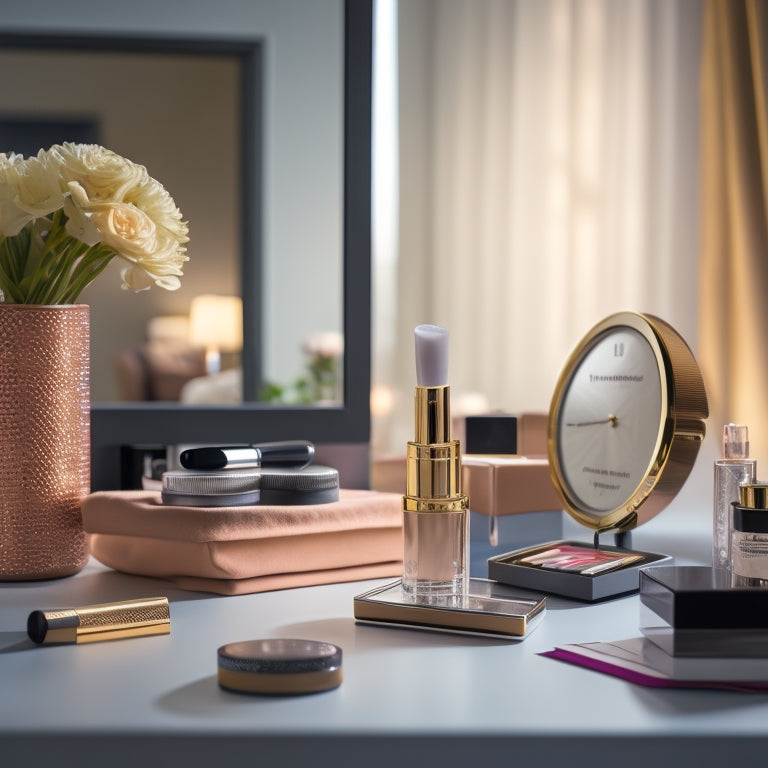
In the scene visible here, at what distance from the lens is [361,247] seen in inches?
44.1

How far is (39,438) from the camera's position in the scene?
0.84 meters

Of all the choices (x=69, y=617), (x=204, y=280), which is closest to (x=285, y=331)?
(x=204, y=280)

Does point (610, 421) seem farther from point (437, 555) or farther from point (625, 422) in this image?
point (437, 555)

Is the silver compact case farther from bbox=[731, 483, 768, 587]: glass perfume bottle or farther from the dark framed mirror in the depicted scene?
bbox=[731, 483, 768, 587]: glass perfume bottle

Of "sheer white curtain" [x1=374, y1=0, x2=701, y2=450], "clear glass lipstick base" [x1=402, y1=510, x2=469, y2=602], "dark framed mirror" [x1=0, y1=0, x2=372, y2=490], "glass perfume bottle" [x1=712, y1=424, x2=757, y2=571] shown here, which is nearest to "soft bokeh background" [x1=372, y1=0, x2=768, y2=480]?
"sheer white curtain" [x1=374, y1=0, x2=701, y2=450]

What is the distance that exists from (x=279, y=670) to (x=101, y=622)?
0.18 m

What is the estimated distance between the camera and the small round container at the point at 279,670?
1.75 ft

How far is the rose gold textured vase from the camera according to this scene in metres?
0.83

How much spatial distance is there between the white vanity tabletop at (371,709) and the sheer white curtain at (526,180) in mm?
1132

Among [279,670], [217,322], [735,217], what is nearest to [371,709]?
[279,670]

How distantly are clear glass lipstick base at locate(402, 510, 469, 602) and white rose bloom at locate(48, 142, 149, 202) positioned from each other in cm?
38

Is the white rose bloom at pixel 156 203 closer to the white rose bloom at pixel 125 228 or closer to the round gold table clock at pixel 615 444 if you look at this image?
the white rose bloom at pixel 125 228

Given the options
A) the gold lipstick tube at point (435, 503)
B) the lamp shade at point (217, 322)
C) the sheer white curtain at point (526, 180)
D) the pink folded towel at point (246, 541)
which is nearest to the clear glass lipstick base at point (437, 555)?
the gold lipstick tube at point (435, 503)

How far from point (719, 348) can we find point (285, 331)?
0.78 m
